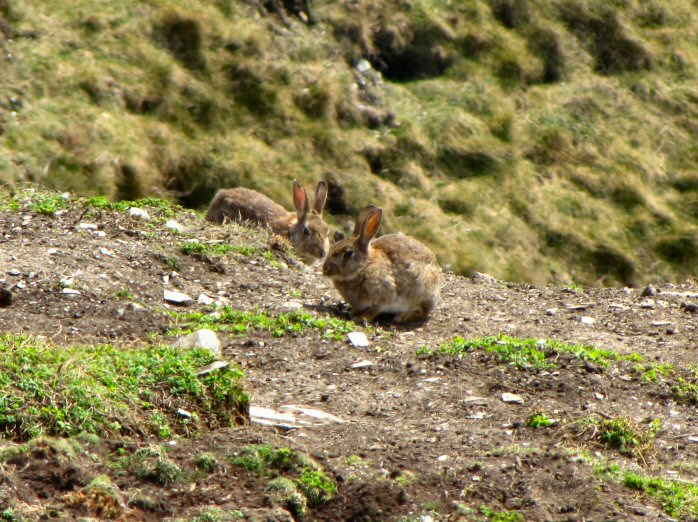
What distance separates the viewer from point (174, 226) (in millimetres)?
11625

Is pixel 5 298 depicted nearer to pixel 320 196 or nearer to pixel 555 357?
pixel 555 357

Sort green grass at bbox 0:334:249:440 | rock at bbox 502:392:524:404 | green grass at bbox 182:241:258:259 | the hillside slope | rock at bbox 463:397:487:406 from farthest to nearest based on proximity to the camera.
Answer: the hillside slope
green grass at bbox 182:241:258:259
rock at bbox 502:392:524:404
rock at bbox 463:397:487:406
green grass at bbox 0:334:249:440

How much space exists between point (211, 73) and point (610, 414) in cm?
1288

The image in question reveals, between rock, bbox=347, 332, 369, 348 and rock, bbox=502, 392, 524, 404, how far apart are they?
1534mm

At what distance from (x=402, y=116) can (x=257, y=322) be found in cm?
1148

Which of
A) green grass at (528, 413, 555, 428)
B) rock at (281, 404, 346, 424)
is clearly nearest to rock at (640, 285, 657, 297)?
green grass at (528, 413, 555, 428)

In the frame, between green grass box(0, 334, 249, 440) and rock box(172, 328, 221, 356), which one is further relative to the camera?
rock box(172, 328, 221, 356)

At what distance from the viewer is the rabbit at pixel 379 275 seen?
10.2m

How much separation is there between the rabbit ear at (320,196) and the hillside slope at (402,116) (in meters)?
3.32

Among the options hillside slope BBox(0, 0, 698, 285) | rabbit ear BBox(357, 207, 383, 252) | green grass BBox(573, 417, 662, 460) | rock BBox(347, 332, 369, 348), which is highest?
green grass BBox(573, 417, 662, 460)

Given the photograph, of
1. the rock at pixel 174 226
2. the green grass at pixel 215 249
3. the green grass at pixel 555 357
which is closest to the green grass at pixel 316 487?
the green grass at pixel 555 357

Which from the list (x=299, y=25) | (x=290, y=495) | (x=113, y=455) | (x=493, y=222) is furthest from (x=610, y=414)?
(x=299, y=25)

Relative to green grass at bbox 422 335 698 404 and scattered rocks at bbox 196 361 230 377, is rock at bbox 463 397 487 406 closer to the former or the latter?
green grass at bbox 422 335 698 404

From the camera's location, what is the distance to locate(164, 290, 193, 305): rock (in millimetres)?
9547
